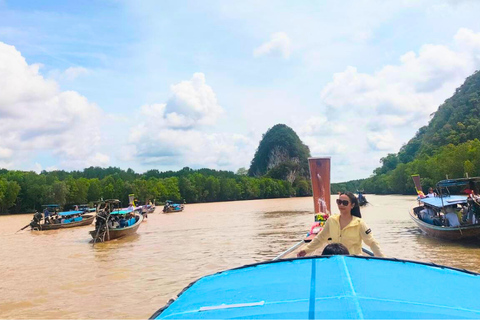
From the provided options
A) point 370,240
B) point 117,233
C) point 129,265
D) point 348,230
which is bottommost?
point 129,265

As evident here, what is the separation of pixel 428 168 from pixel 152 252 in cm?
6135

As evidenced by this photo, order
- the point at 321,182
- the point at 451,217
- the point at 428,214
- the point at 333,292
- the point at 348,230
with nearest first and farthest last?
the point at 333,292 → the point at 348,230 → the point at 321,182 → the point at 451,217 → the point at 428,214

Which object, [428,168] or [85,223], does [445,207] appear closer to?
[85,223]

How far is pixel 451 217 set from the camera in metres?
14.4

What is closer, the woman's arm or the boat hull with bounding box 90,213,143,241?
the woman's arm

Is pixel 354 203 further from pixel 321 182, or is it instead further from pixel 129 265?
pixel 129 265

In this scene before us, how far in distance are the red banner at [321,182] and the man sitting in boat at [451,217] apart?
477 cm

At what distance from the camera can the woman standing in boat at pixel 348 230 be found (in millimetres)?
4656

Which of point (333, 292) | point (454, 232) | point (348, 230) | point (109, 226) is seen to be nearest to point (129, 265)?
point (109, 226)

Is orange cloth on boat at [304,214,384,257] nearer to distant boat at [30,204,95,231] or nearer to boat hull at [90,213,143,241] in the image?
boat hull at [90,213,143,241]

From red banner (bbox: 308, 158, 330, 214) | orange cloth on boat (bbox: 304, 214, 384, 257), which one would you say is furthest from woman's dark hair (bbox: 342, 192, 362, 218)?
red banner (bbox: 308, 158, 330, 214)

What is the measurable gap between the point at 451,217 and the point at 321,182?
5160 mm

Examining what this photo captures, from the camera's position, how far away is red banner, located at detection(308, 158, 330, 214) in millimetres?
13062

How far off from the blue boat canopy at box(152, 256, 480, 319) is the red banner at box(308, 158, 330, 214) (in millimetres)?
9616
